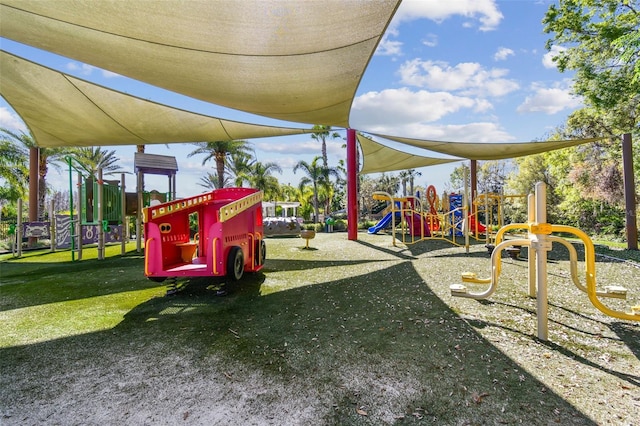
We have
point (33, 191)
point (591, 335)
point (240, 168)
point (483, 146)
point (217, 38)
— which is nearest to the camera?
point (591, 335)

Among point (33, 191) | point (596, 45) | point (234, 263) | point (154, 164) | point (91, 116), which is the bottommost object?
point (234, 263)

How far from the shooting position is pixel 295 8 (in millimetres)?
3010

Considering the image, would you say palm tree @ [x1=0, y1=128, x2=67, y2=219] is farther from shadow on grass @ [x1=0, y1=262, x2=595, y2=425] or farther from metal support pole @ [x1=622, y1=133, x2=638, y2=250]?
metal support pole @ [x1=622, y1=133, x2=638, y2=250]

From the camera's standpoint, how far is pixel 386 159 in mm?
12844

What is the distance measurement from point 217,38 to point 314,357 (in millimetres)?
3421

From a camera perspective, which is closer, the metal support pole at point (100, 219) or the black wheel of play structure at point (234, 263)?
the black wheel of play structure at point (234, 263)

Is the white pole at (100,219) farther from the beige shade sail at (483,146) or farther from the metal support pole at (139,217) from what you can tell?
the beige shade sail at (483,146)

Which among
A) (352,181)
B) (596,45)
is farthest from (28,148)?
(596,45)

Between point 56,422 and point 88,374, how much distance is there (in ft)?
1.62

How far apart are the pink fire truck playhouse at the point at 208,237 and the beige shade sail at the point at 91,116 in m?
3.16

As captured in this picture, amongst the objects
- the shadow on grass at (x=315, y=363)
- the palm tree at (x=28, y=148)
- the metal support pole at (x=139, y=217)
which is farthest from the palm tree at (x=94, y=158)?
the shadow on grass at (x=315, y=363)

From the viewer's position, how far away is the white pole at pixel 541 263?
2348 mm

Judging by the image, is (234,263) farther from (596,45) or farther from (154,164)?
(596,45)

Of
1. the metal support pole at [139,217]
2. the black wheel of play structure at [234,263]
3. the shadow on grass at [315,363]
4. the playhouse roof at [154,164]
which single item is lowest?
the shadow on grass at [315,363]
